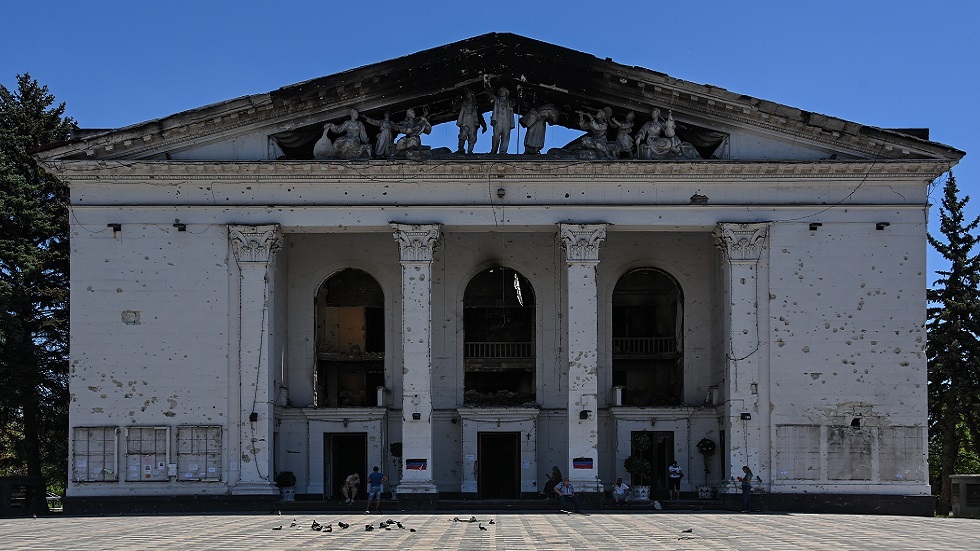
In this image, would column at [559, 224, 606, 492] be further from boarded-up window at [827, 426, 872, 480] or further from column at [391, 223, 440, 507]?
boarded-up window at [827, 426, 872, 480]

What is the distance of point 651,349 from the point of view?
38.2 m

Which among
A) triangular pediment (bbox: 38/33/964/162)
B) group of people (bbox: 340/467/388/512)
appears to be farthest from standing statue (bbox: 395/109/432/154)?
Answer: group of people (bbox: 340/467/388/512)

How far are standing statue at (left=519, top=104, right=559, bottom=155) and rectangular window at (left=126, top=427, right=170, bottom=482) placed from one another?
11.8 m

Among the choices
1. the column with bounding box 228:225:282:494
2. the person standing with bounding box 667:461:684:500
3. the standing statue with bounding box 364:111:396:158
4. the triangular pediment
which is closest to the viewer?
the column with bounding box 228:225:282:494

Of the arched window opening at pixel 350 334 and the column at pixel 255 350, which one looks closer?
the column at pixel 255 350

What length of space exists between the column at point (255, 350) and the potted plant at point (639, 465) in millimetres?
9440

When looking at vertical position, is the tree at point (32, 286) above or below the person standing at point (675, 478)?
above

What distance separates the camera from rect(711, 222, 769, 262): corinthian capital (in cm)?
3356

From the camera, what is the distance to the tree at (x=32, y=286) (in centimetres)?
3872

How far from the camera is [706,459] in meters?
36.0

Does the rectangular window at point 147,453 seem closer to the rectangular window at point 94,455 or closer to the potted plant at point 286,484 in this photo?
the rectangular window at point 94,455

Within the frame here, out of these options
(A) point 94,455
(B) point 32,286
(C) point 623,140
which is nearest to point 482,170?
(C) point 623,140

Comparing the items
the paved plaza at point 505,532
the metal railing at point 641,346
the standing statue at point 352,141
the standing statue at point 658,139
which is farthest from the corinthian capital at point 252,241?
the metal railing at point 641,346

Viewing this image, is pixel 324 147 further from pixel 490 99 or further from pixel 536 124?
pixel 536 124
